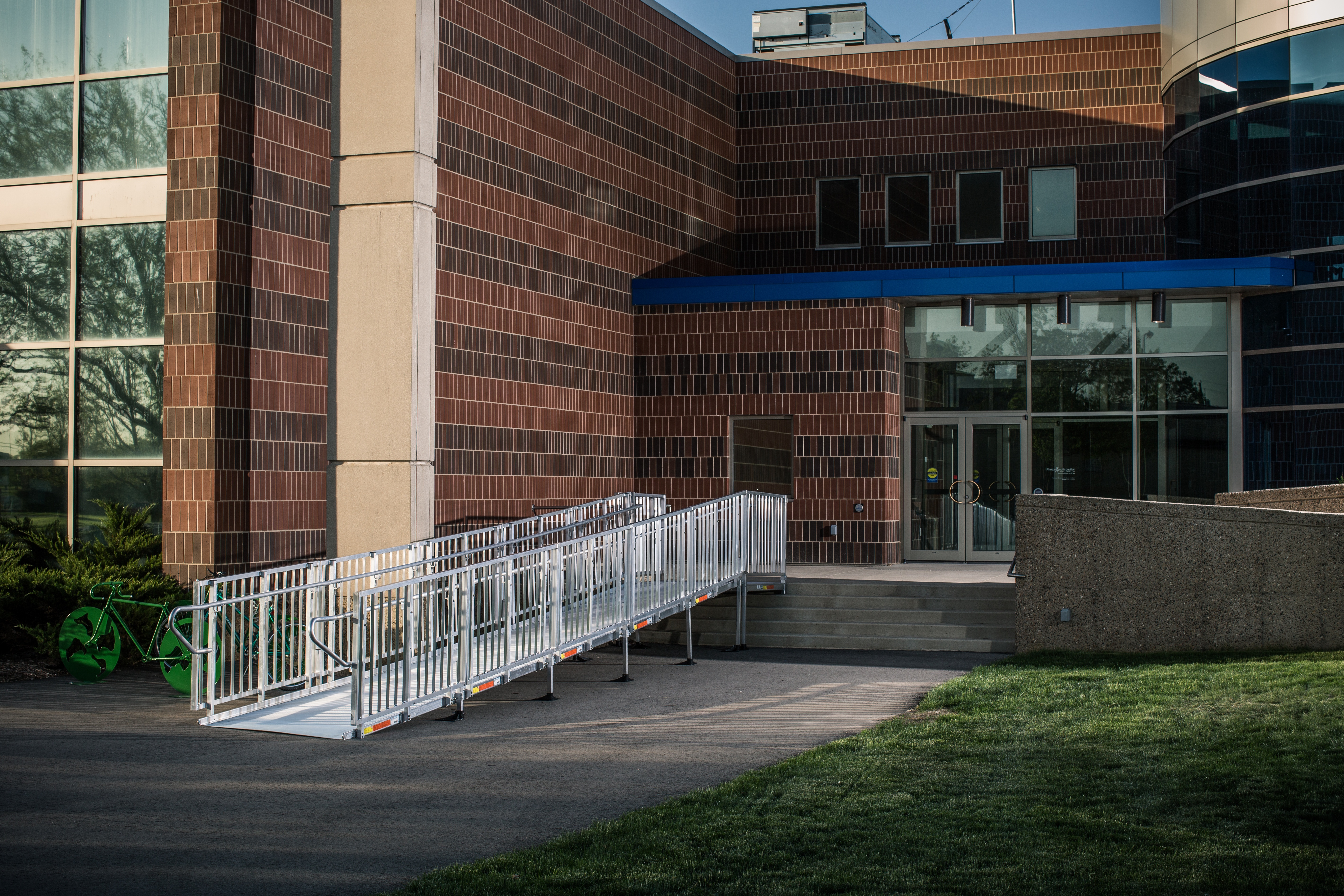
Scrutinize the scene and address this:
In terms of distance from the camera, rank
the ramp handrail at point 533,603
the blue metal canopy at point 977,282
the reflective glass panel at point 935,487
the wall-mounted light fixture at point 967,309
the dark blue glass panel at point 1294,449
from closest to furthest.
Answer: the ramp handrail at point 533,603 → the dark blue glass panel at point 1294,449 → the blue metal canopy at point 977,282 → the wall-mounted light fixture at point 967,309 → the reflective glass panel at point 935,487

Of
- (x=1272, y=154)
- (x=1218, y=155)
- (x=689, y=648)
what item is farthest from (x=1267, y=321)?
(x=689, y=648)

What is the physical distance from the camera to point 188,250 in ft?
44.0

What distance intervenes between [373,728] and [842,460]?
11313 mm

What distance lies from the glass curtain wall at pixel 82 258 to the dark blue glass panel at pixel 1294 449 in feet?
48.1

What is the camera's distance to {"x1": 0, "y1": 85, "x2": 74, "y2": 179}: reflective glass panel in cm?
1466

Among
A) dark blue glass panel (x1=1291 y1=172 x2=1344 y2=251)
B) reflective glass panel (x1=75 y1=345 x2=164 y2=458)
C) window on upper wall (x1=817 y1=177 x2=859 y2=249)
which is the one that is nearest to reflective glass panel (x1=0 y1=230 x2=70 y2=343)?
reflective glass panel (x1=75 y1=345 x2=164 y2=458)

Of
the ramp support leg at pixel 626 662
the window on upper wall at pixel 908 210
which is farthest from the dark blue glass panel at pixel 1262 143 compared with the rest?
the ramp support leg at pixel 626 662

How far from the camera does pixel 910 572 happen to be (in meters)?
17.7

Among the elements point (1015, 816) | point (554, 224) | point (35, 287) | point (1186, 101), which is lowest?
point (1015, 816)

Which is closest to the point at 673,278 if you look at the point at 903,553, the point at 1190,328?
the point at 903,553

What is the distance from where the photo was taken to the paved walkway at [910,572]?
1625 centimetres

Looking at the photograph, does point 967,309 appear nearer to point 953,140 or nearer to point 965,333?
point 965,333

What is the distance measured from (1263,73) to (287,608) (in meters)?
15.6

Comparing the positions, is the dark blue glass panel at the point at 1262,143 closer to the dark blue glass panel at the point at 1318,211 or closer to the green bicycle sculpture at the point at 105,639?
the dark blue glass panel at the point at 1318,211
